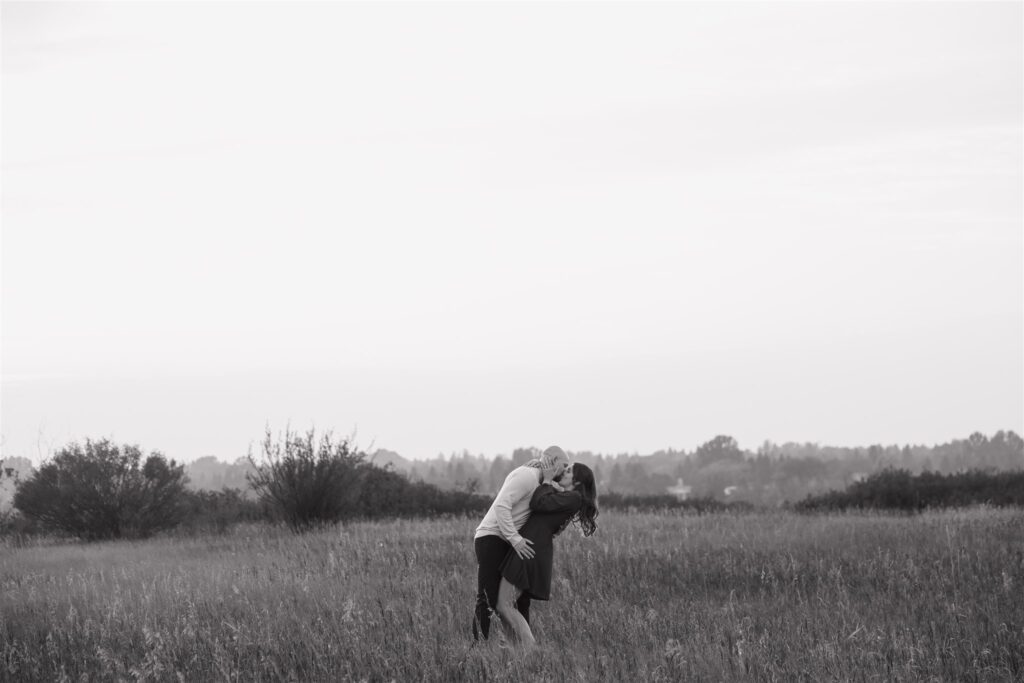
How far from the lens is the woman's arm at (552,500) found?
25.4 ft

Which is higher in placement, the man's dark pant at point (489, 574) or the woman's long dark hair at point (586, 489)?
the woman's long dark hair at point (586, 489)

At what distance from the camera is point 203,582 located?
11.3m

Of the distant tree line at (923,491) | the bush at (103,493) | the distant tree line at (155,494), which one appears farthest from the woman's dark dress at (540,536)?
the distant tree line at (923,491)

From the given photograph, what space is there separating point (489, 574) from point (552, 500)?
804 millimetres

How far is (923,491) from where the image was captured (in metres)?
27.4

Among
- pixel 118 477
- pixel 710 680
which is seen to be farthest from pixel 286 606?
pixel 118 477

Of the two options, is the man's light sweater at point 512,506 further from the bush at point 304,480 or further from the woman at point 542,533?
the bush at point 304,480

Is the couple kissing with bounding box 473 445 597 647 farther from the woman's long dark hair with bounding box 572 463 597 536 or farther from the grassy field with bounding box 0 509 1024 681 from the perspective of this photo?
the grassy field with bounding box 0 509 1024 681

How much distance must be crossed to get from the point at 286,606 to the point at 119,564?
6.07 meters

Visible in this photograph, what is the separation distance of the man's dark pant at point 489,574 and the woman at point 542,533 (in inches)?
3.3

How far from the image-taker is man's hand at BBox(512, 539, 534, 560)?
7594 mm

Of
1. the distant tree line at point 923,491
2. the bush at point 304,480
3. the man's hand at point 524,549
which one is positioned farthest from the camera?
the distant tree line at point 923,491

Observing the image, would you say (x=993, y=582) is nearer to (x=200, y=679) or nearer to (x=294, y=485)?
(x=200, y=679)

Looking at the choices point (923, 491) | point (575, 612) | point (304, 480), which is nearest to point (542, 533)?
point (575, 612)
